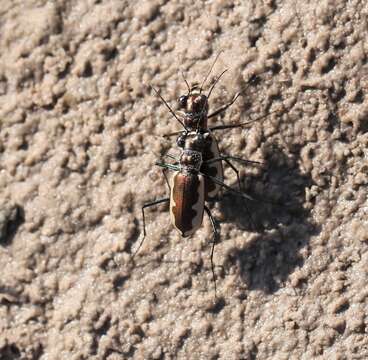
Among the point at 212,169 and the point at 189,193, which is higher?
the point at 212,169

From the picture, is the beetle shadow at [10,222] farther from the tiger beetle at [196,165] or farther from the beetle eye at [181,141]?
the beetle eye at [181,141]

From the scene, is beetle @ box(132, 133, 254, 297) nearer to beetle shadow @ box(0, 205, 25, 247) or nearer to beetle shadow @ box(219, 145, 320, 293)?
beetle shadow @ box(219, 145, 320, 293)

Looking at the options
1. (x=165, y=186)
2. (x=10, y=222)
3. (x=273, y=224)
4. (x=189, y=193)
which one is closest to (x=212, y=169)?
(x=189, y=193)

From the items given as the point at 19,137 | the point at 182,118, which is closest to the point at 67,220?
the point at 19,137

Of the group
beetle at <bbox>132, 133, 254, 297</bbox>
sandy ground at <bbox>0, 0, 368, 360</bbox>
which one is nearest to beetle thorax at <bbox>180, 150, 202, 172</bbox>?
beetle at <bbox>132, 133, 254, 297</bbox>

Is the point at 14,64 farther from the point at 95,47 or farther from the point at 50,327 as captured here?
the point at 50,327

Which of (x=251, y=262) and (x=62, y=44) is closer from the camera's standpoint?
(x=251, y=262)

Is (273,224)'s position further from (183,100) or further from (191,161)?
(183,100)
